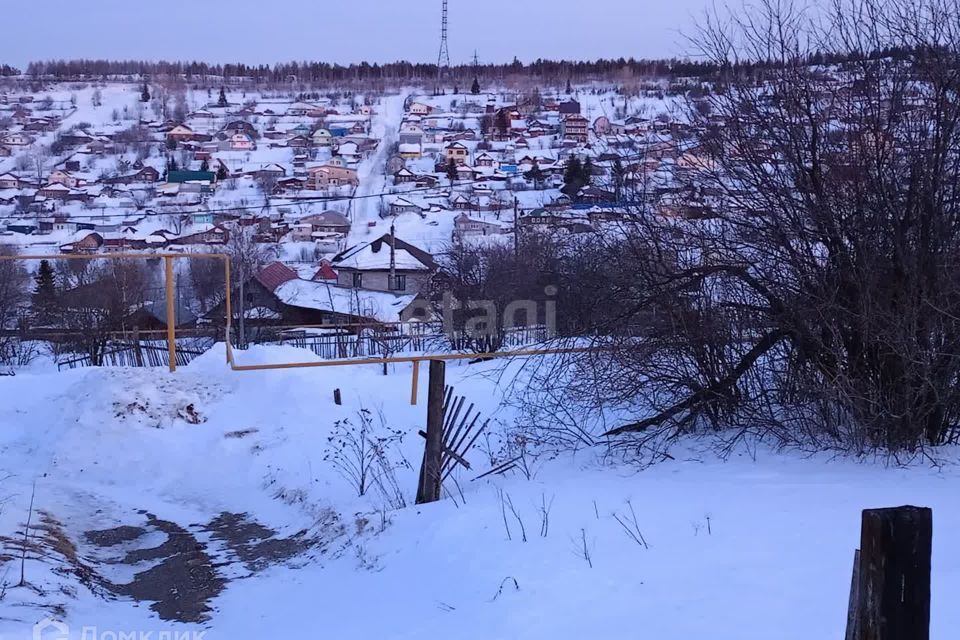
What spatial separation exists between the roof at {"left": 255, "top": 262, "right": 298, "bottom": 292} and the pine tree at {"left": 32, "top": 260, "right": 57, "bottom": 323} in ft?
24.3

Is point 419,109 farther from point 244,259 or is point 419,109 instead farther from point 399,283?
point 244,259

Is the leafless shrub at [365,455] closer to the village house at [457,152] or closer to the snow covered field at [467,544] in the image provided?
the snow covered field at [467,544]

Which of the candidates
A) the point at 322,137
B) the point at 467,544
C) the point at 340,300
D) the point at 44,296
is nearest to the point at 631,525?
the point at 467,544

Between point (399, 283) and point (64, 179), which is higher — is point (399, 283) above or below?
below

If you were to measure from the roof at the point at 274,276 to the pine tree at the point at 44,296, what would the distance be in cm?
741

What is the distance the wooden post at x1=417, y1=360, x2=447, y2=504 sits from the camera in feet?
22.2

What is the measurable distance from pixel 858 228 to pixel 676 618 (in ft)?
12.6

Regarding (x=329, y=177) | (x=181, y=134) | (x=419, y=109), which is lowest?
(x=329, y=177)

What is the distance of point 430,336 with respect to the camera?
2123cm

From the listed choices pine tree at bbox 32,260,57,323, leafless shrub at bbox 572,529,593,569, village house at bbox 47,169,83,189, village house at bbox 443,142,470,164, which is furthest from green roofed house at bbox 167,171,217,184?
leafless shrub at bbox 572,529,593,569

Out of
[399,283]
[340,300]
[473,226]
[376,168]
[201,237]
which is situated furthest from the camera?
[376,168]

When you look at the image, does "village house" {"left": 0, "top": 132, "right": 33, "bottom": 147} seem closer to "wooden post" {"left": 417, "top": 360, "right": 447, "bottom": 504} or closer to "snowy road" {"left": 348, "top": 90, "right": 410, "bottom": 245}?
"snowy road" {"left": 348, "top": 90, "right": 410, "bottom": 245}

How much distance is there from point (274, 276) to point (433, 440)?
88.3ft

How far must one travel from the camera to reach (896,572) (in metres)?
2.34
